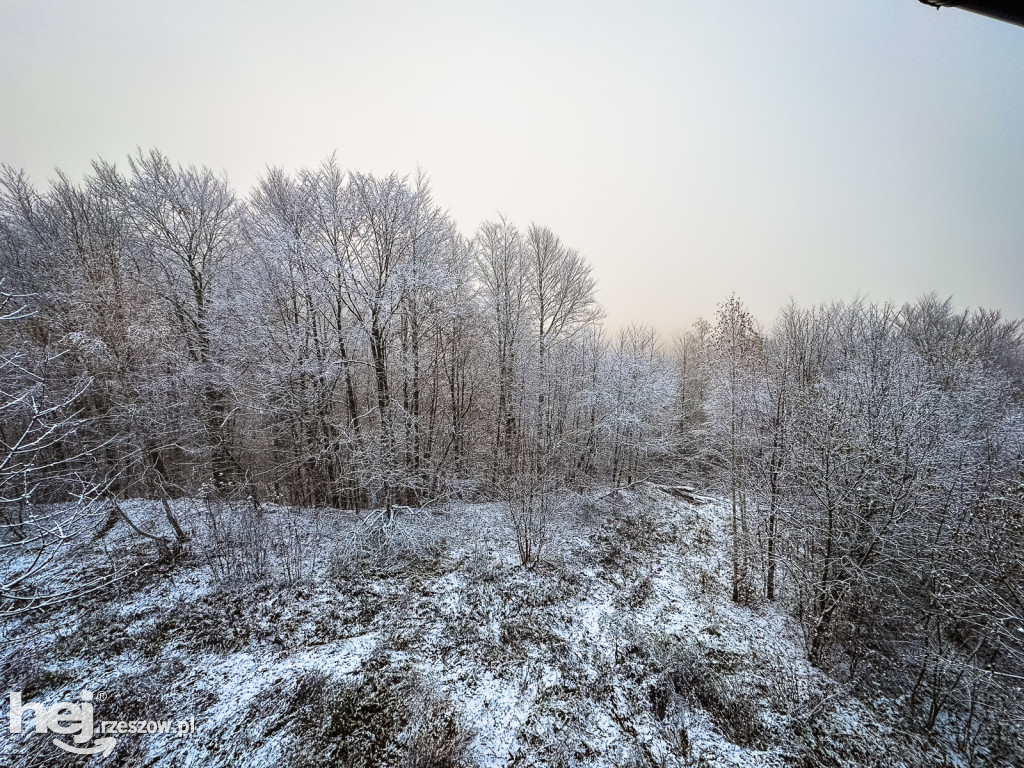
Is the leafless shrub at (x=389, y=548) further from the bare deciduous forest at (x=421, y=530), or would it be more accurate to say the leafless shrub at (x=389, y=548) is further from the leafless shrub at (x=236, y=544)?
the leafless shrub at (x=236, y=544)

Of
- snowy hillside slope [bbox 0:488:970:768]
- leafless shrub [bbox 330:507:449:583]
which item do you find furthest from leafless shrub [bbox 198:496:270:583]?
leafless shrub [bbox 330:507:449:583]

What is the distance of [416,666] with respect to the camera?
18.4 feet

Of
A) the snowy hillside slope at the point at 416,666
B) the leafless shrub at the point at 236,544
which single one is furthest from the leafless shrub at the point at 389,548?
the leafless shrub at the point at 236,544

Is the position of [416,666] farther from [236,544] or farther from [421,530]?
[236,544]

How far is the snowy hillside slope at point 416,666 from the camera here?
4.58 meters

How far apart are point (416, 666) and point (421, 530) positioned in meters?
3.74

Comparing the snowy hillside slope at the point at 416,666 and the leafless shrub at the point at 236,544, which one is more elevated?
the leafless shrub at the point at 236,544

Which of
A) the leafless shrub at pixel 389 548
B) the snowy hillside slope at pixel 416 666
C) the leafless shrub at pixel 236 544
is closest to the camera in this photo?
the snowy hillside slope at pixel 416 666

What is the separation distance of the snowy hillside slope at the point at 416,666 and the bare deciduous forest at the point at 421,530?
0.05 metres

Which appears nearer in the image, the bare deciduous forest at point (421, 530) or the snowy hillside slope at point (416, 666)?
the snowy hillside slope at point (416, 666)

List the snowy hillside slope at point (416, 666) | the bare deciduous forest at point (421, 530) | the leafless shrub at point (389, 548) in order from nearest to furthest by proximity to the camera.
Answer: the snowy hillside slope at point (416, 666), the bare deciduous forest at point (421, 530), the leafless shrub at point (389, 548)

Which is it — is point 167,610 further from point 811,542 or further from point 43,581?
point 811,542

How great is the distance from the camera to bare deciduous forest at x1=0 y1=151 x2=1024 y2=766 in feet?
16.1

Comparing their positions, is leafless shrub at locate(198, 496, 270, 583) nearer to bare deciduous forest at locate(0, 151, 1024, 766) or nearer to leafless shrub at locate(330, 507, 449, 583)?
bare deciduous forest at locate(0, 151, 1024, 766)
